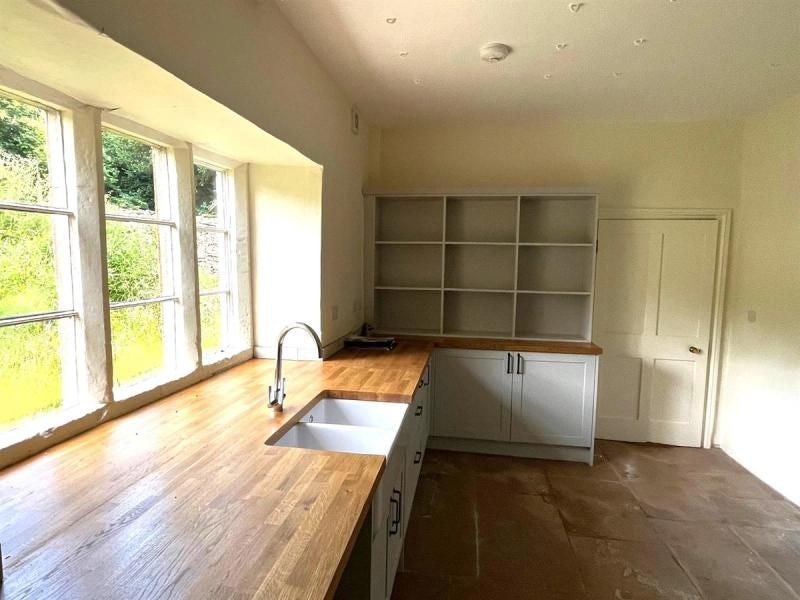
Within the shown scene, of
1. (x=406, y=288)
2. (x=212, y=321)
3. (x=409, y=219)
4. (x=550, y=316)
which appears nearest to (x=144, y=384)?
(x=212, y=321)

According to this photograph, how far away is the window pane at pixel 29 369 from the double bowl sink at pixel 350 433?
79 centimetres

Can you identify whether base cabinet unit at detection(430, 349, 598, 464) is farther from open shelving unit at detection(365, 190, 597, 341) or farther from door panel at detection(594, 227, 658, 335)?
door panel at detection(594, 227, 658, 335)

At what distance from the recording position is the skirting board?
121 inches

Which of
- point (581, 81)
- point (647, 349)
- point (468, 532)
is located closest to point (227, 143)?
point (581, 81)

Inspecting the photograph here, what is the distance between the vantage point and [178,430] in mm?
1473

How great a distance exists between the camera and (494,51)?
2.08 meters

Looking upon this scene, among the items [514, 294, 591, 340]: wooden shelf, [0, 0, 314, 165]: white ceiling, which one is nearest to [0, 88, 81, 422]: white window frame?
[0, 0, 314, 165]: white ceiling

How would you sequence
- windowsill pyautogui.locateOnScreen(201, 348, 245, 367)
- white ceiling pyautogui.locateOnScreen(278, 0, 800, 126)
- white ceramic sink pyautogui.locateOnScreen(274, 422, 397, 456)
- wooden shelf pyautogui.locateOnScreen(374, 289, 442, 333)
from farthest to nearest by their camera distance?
wooden shelf pyautogui.locateOnScreen(374, 289, 442, 333) → windowsill pyautogui.locateOnScreen(201, 348, 245, 367) → white ceiling pyautogui.locateOnScreen(278, 0, 800, 126) → white ceramic sink pyautogui.locateOnScreen(274, 422, 397, 456)

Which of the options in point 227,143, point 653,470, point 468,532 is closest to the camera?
point 227,143

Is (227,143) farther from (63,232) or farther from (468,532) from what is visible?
(468,532)

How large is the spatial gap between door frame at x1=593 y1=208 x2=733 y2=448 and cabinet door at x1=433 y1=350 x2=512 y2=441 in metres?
1.35

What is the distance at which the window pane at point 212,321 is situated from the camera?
7.22 ft

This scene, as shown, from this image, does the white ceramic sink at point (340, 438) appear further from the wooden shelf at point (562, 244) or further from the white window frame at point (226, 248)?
the wooden shelf at point (562, 244)

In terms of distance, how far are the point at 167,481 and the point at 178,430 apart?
1.26 ft
